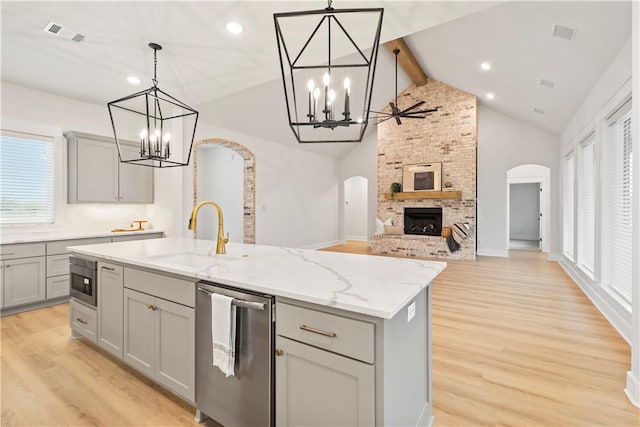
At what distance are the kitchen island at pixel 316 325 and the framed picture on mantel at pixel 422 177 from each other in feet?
19.5

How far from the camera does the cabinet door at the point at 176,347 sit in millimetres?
1796

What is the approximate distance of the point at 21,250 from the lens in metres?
3.56

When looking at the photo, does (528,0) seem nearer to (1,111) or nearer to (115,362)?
(115,362)

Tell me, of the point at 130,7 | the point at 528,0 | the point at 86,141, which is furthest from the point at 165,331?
the point at 528,0

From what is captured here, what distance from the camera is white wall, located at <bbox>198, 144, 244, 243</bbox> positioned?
7504mm

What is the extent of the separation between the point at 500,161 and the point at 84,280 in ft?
26.6

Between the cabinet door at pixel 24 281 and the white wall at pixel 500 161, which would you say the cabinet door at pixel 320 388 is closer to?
the cabinet door at pixel 24 281

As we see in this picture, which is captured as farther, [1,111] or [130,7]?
[1,111]

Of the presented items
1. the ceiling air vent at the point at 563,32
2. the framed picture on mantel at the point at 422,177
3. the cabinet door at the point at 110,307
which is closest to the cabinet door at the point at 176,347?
the cabinet door at the point at 110,307

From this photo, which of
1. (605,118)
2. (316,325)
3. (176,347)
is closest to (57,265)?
(176,347)

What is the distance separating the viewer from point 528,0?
2.85m

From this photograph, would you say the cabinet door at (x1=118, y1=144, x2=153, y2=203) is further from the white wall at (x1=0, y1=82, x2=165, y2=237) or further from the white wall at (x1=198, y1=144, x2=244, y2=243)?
the white wall at (x1=198, y1=144, x2=244, y2=243)

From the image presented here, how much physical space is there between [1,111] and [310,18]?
156 inches

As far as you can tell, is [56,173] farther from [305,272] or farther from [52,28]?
[305,272]
